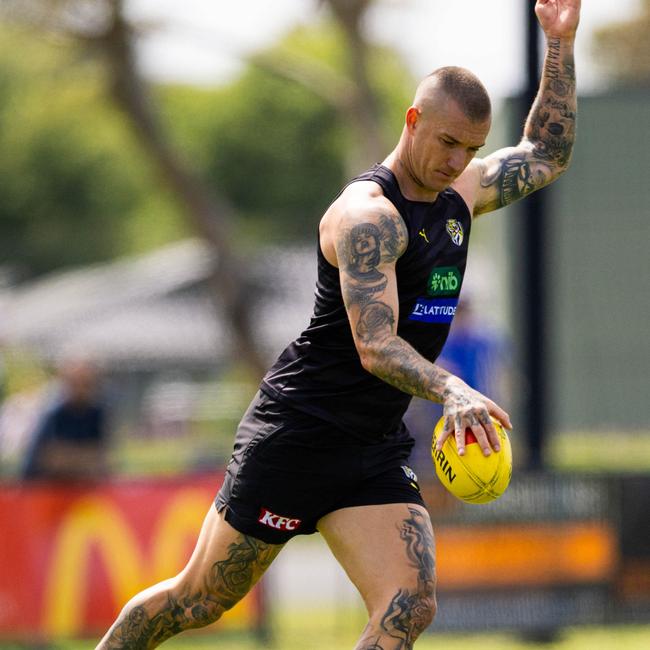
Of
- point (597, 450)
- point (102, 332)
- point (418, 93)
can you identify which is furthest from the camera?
point (102, 332)

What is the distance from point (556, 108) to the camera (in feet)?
20.1

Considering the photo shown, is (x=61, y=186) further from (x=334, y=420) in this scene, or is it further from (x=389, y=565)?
(x=389, y=565)

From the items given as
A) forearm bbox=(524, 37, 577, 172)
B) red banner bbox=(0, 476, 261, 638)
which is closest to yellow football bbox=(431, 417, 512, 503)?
forearm bbox=(524, 37, 577, 172)

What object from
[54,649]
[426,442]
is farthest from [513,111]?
[54,649]

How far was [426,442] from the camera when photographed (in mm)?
10820

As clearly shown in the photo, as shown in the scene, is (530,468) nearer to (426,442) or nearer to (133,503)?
(426,442)

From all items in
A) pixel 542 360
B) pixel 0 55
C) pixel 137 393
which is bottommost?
pixel 137 393

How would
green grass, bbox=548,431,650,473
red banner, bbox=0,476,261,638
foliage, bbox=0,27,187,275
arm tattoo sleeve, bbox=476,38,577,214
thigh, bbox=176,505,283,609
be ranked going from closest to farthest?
thigh, bbox=176,505,283,609 < arm tattoo sleeve, bbox=476,38,577,214 < red banner, bbox=0,476,261,638 < green grass, bbox=548,431,650,473 < foliage, bbox=0,27,187,275

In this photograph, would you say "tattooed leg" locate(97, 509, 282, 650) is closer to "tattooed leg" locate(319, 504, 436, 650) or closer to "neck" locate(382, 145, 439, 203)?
"tattooed leg" locate(319, 504, 436, 650)

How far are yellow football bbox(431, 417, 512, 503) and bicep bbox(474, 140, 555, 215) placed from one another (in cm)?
127

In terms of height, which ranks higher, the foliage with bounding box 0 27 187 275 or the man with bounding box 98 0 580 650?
the foliage with bounding box 0 27 187 275

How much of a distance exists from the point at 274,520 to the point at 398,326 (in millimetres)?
880

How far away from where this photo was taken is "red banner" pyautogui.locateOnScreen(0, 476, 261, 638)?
1049cm

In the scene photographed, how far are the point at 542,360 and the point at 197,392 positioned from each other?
2712 cm
